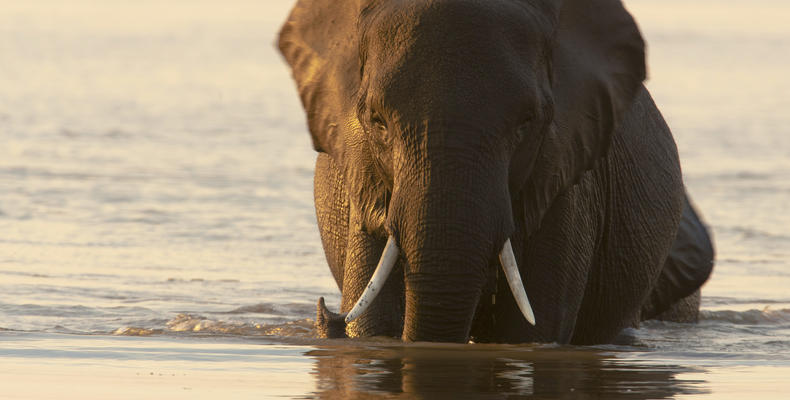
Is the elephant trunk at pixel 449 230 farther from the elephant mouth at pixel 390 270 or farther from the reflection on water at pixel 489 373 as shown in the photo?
the reflection on water at pixel 489 373

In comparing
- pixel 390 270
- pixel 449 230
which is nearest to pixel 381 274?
pixel 390 270

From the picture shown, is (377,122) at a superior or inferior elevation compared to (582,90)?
inferior

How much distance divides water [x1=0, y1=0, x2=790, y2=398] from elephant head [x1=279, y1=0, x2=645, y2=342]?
1.62ft

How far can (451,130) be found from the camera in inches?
306

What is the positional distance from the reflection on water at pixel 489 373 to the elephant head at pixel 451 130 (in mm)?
186

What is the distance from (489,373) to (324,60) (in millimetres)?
1799

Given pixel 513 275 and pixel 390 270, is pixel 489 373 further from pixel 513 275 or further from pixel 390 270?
pixel 390 270

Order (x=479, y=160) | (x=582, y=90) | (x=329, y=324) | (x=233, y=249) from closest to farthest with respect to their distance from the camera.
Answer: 1. (x=479, y=160)
2. (x=582, y=90)
3. (x=329, y=324)
4. (x=233, y=249)

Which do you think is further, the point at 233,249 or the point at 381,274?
the point at 233,249

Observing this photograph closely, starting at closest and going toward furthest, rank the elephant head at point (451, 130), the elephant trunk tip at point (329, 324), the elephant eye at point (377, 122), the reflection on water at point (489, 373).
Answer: the reflection on water at point (489, 373)
the elephant head at point (451, 130)
the elephant eye at point (377, 122)
the elephant trunk tip at point (329, 324)

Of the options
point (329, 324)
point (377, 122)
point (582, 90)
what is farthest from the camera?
point (329, 324)

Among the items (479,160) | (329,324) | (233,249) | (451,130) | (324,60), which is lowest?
(329,324)

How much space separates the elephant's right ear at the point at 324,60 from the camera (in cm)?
863

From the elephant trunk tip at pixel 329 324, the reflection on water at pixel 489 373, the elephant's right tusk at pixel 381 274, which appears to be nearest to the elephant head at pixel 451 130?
the elephant's right tusk at pixel 381 274
